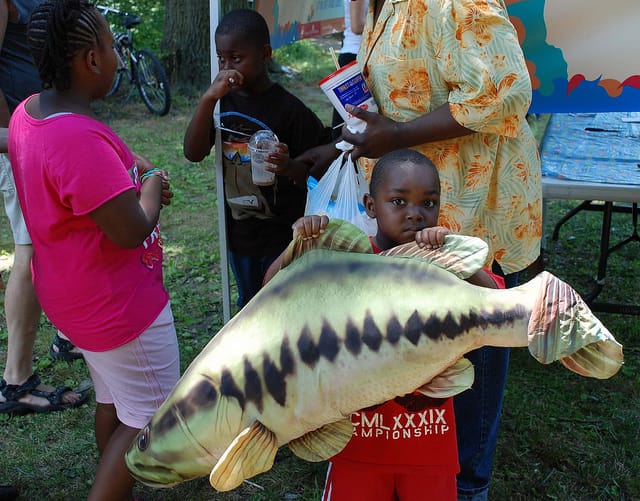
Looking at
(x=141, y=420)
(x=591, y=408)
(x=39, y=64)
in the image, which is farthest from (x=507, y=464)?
(x=39, y=64)

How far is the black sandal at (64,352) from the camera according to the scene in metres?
3.60

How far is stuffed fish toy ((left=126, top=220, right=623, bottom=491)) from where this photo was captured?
1.33 metres

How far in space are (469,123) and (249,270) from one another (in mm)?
1366

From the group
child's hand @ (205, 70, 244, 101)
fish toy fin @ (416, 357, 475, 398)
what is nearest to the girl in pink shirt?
child's hand @ (205, 70, 244, 101)

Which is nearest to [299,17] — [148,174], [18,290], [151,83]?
[148,174]

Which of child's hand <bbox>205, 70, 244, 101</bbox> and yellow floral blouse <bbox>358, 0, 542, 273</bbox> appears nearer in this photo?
yellow floral blouse <bbox>358, 0, 542, 273</bbox>

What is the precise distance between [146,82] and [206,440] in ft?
26.7

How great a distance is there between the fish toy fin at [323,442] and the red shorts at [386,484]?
325mm

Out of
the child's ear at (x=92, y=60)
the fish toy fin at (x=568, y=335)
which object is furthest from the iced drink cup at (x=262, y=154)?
the fish toy fin at (x=568, y=335)

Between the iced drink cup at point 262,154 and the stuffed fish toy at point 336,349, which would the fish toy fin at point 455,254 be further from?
the iced drink cup at point 262,154

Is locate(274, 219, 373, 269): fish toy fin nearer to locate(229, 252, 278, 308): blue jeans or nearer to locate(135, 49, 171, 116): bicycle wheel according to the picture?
locate(229, 252, 278, 308): blue jeans

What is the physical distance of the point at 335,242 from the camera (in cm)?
149

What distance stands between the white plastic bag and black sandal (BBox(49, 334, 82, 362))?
1.99 m

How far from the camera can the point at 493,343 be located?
1.37m
